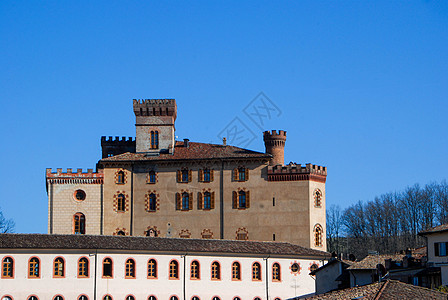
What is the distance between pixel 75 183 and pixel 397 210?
45208 millimetres

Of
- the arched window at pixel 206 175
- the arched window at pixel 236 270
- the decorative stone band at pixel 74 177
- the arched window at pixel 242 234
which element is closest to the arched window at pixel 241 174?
the arched window at pixel 206 175

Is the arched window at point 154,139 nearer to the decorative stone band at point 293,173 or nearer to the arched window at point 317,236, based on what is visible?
the decorative stone band at point 293,173

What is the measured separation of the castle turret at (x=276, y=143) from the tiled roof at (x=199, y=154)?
3.82m

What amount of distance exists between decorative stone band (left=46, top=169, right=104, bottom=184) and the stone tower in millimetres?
5531

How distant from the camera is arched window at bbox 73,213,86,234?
311 ft

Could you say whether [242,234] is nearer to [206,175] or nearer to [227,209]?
[227,209]

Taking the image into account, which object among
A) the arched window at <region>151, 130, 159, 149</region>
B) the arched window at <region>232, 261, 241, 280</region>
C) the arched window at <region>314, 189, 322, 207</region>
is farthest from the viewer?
the arched window at <region>151, 130, 159, 149</region>

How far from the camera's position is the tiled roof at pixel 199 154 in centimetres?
9581

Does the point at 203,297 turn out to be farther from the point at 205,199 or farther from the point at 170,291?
the point at 205,199

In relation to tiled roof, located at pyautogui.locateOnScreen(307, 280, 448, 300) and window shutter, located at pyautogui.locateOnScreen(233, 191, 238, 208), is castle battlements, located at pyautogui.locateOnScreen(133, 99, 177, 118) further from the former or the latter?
tiled roof, located at pyautogui.locateOnScreen(307, 280, 448, 300)

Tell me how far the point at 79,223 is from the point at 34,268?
713 inches

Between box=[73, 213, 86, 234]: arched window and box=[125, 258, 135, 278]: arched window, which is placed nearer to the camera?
box=[125, 258, 135, 278]: arched window

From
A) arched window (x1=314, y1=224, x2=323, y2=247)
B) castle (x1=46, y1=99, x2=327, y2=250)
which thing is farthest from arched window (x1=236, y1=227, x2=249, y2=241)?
arched window (x1=314, y1=224, x2=323, y2=247)

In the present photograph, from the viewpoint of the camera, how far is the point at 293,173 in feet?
309
